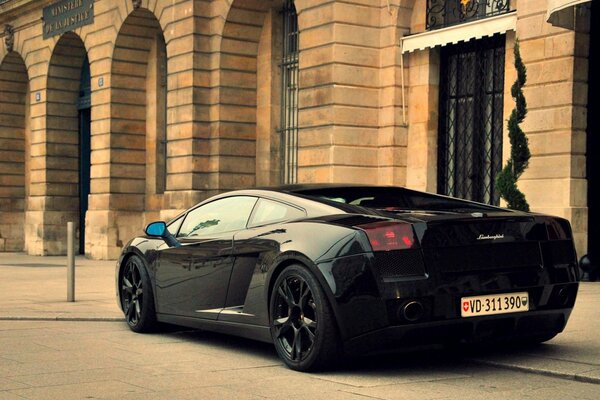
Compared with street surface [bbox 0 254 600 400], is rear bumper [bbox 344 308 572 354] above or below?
above

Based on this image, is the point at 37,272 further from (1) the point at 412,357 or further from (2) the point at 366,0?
(1) the point at 412,357

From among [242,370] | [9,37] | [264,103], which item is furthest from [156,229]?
[9,37]

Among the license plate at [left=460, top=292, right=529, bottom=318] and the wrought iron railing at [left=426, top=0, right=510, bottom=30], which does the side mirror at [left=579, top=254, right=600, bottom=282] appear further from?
the license plate at [left=460, top=292, right=529, bottom=318]

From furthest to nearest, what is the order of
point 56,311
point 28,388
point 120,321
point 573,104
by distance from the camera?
point 573,104, point 56,311, point 120,321, point 28,388

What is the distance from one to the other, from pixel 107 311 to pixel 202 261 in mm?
2857

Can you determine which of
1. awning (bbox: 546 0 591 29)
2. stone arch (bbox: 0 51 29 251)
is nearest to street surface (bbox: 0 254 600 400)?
awning (bbox: 546 0 591 29)

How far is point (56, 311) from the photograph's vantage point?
33.0 ft

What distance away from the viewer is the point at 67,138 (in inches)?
1063

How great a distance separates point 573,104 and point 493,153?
7.88ft

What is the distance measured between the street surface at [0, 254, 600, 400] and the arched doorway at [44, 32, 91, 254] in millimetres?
18127

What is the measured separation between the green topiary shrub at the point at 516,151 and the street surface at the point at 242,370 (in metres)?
4.82

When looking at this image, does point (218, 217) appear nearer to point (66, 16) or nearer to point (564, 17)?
point (564, 17)

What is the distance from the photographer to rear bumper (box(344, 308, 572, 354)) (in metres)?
5.88

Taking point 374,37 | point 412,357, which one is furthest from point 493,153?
Result: point 412,357
